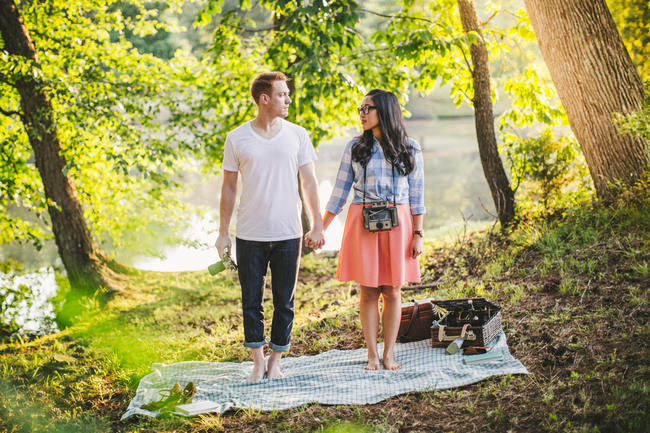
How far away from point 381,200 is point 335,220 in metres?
10.3

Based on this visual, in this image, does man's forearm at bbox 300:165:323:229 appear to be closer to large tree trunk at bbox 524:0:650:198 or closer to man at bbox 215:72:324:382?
man at bbox 215:72:324:382

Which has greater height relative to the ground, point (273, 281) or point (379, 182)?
point (379, 182)

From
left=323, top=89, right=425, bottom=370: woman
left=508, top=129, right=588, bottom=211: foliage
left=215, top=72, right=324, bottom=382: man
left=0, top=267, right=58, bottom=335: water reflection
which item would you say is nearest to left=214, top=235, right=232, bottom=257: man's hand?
left=215, top=72, right=324, bottom=382: man

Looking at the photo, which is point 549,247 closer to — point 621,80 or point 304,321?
point 621,80

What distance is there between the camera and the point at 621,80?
16.6 ft

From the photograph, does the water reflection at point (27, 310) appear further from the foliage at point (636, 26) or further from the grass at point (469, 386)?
the foliage at point (636, 26)

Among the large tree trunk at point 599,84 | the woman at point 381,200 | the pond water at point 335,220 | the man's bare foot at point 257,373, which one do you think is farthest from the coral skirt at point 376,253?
the large tree trunk at point 599,84

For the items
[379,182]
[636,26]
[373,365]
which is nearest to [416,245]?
[379,182]

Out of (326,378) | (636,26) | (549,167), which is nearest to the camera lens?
(326,378)

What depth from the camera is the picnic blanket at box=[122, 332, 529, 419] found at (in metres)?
3.13

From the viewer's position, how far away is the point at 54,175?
621cm

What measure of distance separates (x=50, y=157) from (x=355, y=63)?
398 cm

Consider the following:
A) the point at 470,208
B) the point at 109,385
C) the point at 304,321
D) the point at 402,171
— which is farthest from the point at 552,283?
the point at 470,208

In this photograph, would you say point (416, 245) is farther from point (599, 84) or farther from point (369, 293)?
point (599, 84)
